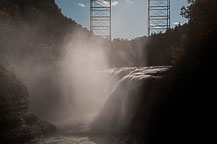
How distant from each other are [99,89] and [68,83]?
16.6 ft

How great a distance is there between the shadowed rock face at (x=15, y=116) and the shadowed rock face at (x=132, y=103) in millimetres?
3756

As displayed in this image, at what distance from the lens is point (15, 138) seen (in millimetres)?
8961

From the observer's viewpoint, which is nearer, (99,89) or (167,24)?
(99,89)

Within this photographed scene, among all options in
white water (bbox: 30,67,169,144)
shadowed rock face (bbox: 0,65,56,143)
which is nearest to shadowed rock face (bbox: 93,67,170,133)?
white water (bbox: 30,67,169,144)

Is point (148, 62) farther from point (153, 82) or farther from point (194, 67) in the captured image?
point (194, 67)

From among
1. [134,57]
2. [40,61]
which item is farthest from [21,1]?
[134,57]

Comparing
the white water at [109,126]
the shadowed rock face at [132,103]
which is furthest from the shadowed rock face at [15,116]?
the shadowed rock face at [132,103]

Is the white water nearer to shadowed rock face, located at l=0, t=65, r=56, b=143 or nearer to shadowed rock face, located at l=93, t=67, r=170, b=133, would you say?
shadowed rock face, located at l=93, t=67, r=170, b=133

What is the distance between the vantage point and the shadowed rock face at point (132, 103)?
914 cm

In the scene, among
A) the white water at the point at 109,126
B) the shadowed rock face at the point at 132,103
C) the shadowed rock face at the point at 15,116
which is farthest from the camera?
the white water at the point at 109,126

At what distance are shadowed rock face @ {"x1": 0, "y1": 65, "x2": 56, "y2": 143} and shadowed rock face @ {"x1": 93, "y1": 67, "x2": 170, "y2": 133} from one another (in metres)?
3.76

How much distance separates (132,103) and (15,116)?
18.2 ft

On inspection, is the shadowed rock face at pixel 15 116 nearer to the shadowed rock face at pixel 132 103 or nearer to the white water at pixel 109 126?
the white water at pixel 109 126

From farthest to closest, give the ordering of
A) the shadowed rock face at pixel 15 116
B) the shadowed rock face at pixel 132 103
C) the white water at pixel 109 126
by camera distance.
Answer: the white water at pixel 109 126 < the shadowed rock face at pixel 132 103 < the shadowed rock face at pixel 15 116
